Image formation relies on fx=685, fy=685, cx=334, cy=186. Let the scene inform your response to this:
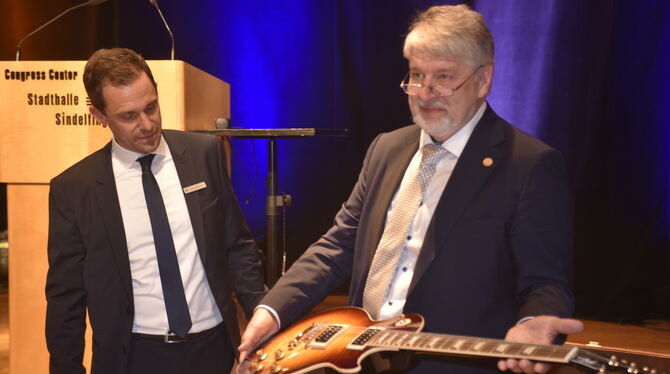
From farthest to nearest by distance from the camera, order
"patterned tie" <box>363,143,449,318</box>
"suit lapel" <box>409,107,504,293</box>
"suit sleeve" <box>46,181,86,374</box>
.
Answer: "suit sleeve" <box>46,181,86,374</box> → "patterned tie" <box>363,143,449,318</box> → "suit lapel" <box>409,107,504,293</box>

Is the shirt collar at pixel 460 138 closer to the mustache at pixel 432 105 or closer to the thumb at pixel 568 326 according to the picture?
the mustache at pixel 432 105

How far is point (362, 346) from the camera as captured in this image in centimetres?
166

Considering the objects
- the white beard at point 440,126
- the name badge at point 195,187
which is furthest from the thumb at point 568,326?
the name badge at point 195,187

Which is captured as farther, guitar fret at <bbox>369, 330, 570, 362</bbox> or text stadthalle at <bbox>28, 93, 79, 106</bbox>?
text stadthalle at <bbox>28, 93, 79, 106</bbox>

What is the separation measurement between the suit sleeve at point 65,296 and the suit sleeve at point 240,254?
514 millimetres

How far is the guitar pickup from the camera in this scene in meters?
1.73

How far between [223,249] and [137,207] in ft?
1.09

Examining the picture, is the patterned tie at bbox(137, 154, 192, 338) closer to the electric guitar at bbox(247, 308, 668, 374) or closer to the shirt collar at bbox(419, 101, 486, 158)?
the electric guitar at bbox(247, 308, 668, 374)

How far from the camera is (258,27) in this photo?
5891 millimetres

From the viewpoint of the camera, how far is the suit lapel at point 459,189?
1.76 m

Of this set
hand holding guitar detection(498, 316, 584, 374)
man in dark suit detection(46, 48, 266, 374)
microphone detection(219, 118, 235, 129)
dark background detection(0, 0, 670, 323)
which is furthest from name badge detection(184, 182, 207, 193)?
dark background detection(0, 0, 670, 323)

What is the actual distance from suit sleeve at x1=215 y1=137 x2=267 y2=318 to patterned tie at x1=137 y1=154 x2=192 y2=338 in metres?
0.25

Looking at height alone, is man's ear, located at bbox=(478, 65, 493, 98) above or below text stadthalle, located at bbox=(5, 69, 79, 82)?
below

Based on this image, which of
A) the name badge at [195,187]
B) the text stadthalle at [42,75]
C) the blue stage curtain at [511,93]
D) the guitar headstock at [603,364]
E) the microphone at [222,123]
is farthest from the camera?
the blue stage curtain at [511,93]
